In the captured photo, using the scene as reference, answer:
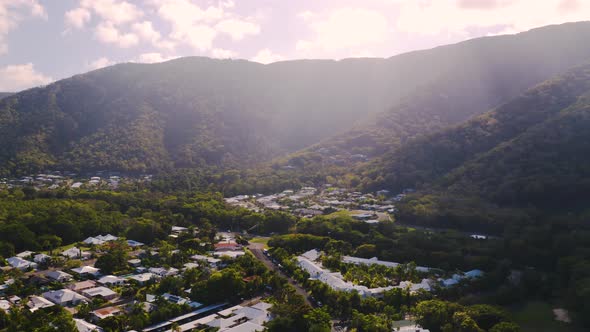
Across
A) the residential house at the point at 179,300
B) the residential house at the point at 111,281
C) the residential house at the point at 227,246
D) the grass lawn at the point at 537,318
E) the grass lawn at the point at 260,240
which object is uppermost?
the residential house at the point at 111,281

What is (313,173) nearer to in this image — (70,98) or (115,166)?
(115,166)

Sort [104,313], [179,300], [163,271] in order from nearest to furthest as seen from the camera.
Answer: [104,313], [179,300], [163,271]

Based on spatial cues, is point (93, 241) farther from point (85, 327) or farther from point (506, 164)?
point (506, 164)

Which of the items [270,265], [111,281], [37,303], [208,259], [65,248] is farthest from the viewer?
[65,248]

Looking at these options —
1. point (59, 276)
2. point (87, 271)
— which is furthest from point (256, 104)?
point (59, 276)

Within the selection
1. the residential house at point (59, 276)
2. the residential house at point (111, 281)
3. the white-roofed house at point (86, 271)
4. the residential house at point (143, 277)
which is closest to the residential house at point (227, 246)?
the residential house at point (143, 277)

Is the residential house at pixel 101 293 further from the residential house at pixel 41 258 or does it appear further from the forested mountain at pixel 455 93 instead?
the forested mountain at pixel 455 93
